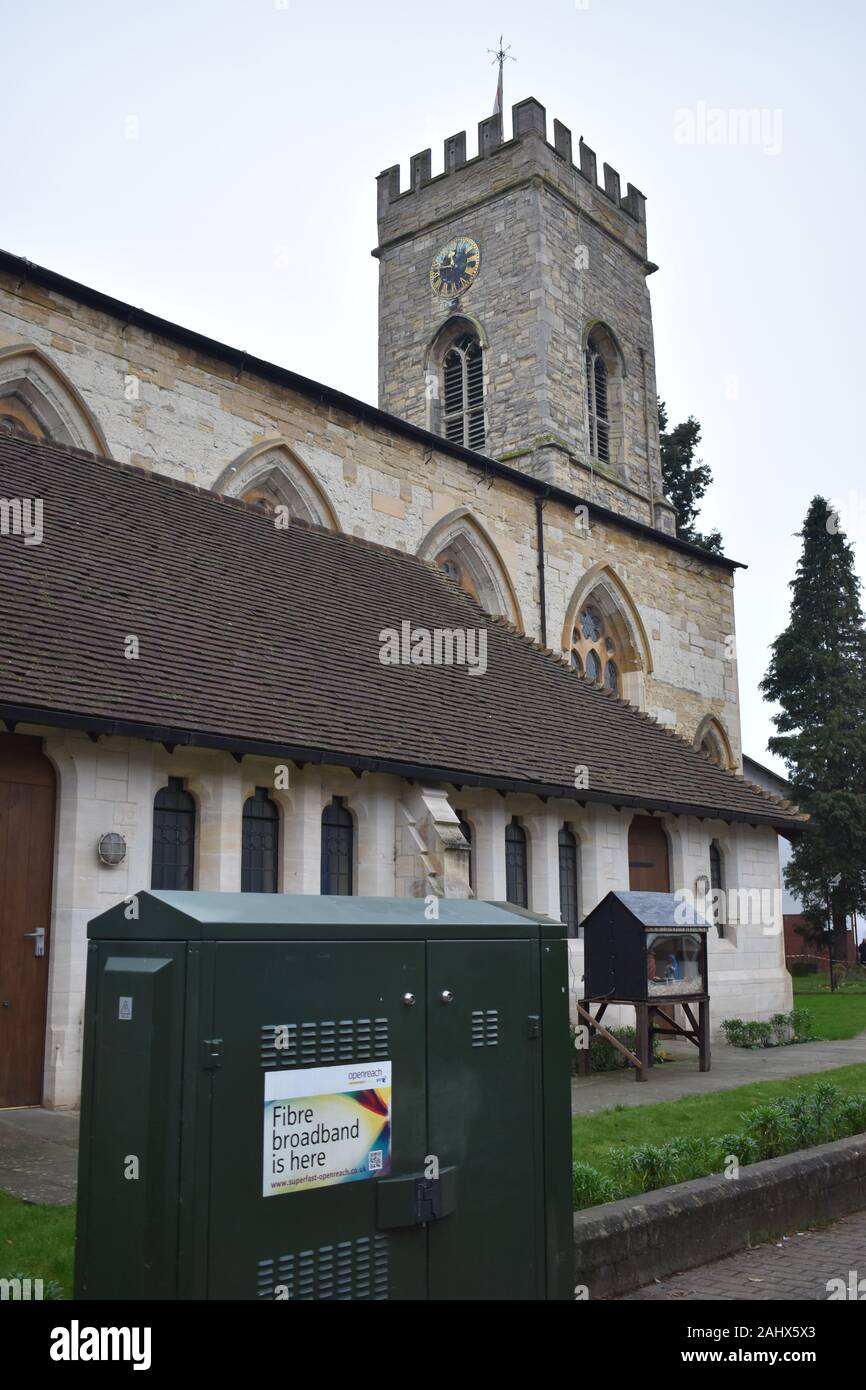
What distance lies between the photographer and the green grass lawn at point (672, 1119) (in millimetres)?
8414

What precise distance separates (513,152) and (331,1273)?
108 feet

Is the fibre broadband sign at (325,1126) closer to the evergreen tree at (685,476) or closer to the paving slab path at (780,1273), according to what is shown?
the paving slab path at (780,1273)

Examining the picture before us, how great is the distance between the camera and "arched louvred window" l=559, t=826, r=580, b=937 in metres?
15.8

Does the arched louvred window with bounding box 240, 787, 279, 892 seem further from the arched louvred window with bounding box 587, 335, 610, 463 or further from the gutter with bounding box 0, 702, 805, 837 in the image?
the arched louvred window with bounding box 587, 335, 610, 463

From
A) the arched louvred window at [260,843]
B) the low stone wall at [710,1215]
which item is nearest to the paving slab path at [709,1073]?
the low stone wall at [710,1215]

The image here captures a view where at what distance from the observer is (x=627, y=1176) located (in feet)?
22.0

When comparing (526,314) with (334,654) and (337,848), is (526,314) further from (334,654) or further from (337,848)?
(337,848)

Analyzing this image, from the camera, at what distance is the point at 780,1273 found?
6066mm

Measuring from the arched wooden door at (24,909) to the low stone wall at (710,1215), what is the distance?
562cm

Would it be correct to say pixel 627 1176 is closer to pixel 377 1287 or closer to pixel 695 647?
pixel 377 1287

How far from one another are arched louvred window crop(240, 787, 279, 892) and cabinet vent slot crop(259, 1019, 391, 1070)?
27.2 feet

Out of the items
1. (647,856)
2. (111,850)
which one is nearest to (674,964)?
(647,856)

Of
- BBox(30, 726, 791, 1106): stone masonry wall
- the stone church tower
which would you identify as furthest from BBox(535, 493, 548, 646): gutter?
BBox(30, 726, 791, 1106): stone masonry wall

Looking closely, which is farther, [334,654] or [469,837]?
[469,837]
